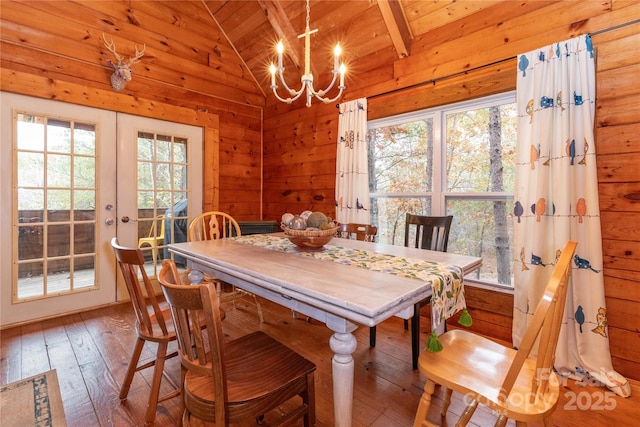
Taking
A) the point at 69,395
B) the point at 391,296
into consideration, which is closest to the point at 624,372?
the point at 391,296

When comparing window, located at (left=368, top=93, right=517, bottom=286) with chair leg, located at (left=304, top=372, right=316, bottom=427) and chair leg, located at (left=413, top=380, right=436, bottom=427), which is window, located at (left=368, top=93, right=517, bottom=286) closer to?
chair leg, located at (left=413, top=380, right=436, bottom=427)

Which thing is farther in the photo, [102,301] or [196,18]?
[196,18]

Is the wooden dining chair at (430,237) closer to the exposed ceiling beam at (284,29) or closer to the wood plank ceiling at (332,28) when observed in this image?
the wood plank ceiling at (332,28)

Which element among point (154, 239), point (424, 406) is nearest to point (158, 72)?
point (154, 239)

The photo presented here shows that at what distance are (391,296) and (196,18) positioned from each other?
3792 mm

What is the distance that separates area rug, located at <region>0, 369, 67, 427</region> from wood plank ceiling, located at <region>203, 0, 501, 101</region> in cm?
296

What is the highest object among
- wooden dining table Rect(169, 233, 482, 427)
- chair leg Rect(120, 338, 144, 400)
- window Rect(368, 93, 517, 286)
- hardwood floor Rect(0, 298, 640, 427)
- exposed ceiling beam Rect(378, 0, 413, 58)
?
exposed ceiling beam Rect(378, 0, 413, 58)

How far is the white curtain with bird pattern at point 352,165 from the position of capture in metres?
2.92

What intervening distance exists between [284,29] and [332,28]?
19.0 inches

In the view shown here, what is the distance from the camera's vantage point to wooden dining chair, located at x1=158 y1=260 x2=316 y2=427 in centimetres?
85

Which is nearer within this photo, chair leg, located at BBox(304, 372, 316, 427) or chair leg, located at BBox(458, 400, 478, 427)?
chair leg, located at BBox(458, 400, 478, 427)

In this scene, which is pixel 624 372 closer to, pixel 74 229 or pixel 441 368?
pixel 441 368

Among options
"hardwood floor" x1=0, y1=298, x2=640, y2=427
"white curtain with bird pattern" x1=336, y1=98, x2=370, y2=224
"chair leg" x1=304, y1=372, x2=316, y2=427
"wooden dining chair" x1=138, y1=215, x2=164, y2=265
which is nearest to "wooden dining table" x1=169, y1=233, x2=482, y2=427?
"chair leg" x1=304, y1=372, x2=316, y2=427

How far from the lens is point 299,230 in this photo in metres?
1.70
